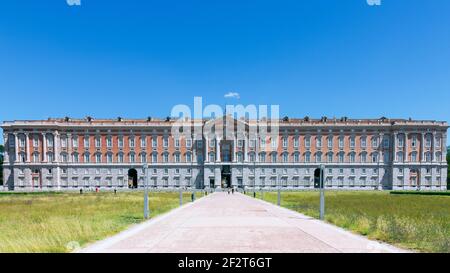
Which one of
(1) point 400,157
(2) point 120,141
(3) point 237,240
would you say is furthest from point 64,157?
(3) point 237,240

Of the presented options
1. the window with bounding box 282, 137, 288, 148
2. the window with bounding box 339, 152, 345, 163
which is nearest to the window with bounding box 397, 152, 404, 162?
the window with bounding box 339, 152, 345, 163

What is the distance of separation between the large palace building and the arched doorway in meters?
0.26

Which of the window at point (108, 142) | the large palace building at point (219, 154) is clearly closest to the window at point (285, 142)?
the large palace building at point (219, 154)

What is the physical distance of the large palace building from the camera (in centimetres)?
9019

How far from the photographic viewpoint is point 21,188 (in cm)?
8994

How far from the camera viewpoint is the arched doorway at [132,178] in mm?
92931

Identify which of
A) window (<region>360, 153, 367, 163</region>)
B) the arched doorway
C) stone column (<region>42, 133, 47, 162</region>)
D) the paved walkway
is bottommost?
the arched doorway

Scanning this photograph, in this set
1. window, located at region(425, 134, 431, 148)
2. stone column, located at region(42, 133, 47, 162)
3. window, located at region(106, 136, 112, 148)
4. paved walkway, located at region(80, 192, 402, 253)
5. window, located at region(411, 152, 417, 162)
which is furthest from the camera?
window, located at region(106, 136, 112, 148)

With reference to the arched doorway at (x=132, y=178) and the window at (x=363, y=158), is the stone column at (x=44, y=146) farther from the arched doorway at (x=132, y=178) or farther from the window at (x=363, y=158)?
the window at (x=363, y=158)

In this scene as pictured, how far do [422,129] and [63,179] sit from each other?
91241mm

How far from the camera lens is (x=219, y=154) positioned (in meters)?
93.3

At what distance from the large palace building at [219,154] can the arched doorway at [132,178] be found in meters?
0.26

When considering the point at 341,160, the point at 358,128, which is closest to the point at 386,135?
the point at 358,128

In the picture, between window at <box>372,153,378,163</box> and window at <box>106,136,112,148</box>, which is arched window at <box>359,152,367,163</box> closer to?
window at <box>372,153,378,163</box>
